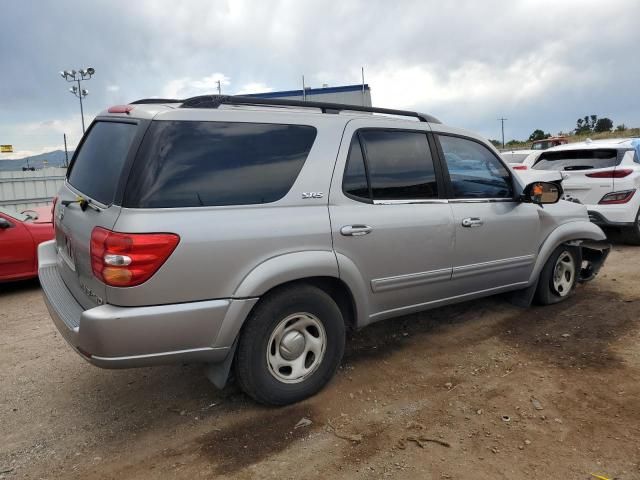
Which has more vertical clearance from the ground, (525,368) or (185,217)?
(185,217)

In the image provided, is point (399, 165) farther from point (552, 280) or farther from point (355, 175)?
point (552, 280)

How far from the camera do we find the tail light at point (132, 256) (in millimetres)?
2625

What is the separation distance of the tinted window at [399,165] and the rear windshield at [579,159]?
5375 mm

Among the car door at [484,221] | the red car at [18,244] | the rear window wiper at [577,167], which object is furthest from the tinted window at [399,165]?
the rear window wiper at [577,167]

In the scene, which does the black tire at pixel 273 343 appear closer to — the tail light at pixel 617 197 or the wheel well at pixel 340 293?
the wheel well at pixel 340 293

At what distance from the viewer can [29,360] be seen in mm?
4223

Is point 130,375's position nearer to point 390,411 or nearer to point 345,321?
point 345,321

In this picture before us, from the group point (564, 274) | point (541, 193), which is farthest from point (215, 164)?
point (564, 274)

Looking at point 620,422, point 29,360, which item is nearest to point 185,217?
point 29,360

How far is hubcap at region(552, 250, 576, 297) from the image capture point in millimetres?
5035

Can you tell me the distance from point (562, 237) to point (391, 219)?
216 cm

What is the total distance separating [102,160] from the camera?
128 inches

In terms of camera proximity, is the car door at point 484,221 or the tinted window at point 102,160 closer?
the tinted window at point 102,160

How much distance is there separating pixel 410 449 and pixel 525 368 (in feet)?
4.60
